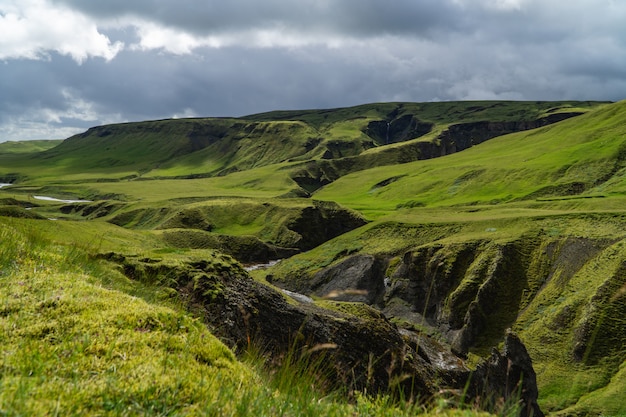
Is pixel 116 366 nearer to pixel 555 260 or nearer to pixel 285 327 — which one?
pixel 285 327

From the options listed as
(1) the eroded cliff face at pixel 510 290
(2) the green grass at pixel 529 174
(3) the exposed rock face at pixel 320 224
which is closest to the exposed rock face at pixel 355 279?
(1) the eroded cliff face at pixel 510 290

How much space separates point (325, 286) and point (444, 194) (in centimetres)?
8866

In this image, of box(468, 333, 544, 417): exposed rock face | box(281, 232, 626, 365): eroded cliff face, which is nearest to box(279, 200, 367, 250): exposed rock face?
box(281, 232, 626, 365): eroded cliff face

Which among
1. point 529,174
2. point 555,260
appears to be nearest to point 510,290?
point 555,260

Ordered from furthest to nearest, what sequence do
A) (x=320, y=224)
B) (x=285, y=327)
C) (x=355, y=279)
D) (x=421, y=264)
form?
(x=320, y=224) < (x=355, y=279) < (x=421, y=264) < (x=285, y=327)

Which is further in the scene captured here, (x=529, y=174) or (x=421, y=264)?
(x=529, y=174)

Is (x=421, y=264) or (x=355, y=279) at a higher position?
(x=421, y=264)

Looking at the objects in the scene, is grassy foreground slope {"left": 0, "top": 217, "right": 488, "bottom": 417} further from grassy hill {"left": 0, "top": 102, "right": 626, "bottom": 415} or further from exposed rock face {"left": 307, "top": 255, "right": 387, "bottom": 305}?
exposed rock face {"left": 307, "top": 255, "right": 387, "bottom": 305}

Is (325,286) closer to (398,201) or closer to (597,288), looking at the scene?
(597,288)

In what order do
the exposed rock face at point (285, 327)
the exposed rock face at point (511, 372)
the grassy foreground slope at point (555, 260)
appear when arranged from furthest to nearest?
the grassy foreground slope at point (555, 260) < the exposed rock face at point (511, 372) < the exposed rock face at point (285, 327)

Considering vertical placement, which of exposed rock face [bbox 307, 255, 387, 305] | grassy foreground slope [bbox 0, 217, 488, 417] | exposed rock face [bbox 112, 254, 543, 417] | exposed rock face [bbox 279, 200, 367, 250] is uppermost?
grassy foreground slope [bbox 0, 217, 488, 417]

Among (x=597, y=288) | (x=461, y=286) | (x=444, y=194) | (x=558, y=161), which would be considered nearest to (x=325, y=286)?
(x=461, y=286)

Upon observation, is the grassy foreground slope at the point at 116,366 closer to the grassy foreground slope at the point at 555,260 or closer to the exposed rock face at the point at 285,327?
the grassy foreground slope at the point at 555,260

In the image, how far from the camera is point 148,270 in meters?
22.6
